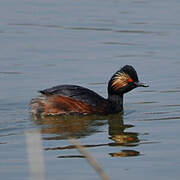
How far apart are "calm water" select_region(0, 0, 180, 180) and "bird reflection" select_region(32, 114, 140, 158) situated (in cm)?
2

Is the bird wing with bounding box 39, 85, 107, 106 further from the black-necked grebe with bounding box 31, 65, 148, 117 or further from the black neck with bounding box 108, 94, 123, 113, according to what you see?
the black neck with bounding box 108, 94, 123, 113

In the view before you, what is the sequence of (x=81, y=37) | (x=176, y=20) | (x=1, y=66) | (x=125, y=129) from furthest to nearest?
A: (x=176, y=20) → (x=81, y=37) → (x=1, y=66) → (x=125, y=129)

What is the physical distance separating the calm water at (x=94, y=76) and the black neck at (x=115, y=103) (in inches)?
6.5

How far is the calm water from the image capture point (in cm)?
815

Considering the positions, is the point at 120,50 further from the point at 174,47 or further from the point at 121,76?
the point at 121,76

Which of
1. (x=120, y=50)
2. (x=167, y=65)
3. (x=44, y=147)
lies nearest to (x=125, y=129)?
(x=44, y=147)

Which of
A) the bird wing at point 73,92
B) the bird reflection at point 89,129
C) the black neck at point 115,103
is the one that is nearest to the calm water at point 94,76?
the bird reflection at point 89,129

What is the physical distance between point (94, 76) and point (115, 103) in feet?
6.43

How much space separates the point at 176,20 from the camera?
735 inches

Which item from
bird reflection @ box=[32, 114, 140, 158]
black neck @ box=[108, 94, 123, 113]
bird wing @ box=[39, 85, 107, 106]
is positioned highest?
bird wing @ box=[39, 85, 107, 106]

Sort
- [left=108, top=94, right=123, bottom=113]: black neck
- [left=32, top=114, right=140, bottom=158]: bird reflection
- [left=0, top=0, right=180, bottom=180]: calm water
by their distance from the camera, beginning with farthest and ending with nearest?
[left=108, top=94, right=123, bottom=113]: black neck
[left=32, top=114, right=140, bottom=158]: bird reflection
[left=0, top=0, right=180, bottom=180]: calm water

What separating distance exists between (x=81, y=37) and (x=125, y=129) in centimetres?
687

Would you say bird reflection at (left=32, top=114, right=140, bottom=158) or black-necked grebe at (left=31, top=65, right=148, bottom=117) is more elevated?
black-necked grebe at (left=31, top=65, right=148, bottom=117)

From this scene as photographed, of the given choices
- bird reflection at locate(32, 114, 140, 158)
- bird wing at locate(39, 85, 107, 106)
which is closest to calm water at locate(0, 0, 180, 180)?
bird reflection at locate(32, 114, 140, 158)
